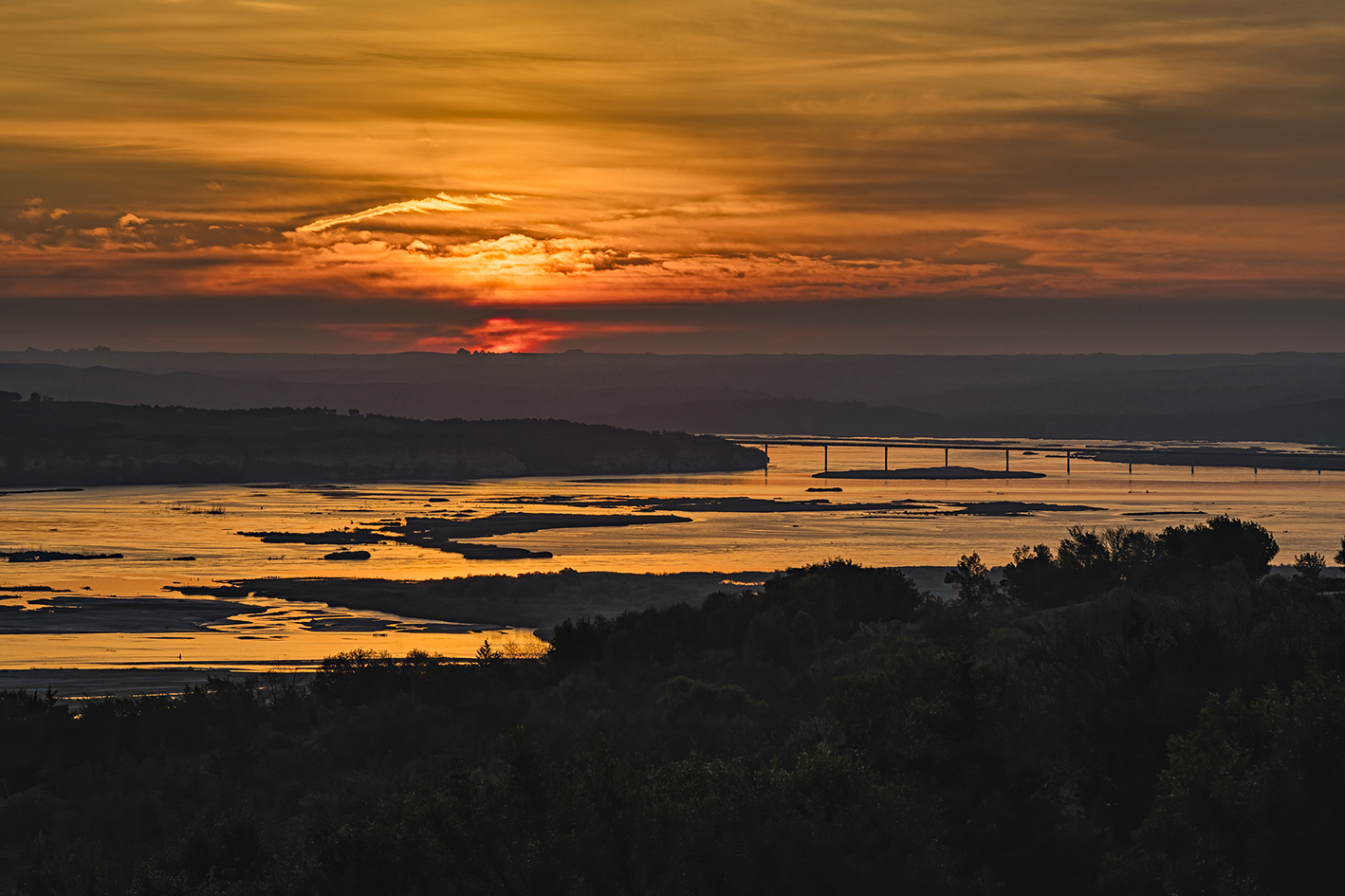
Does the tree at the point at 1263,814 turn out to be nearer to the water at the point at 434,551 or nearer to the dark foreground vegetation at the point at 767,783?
the dark foreground vegetation at the point at 767,783

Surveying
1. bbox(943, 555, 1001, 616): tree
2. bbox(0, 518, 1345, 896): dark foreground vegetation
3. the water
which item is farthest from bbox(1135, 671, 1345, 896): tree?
the water

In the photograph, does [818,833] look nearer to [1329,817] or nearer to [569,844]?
[569,844]

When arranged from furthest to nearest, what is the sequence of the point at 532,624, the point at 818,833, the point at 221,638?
the point at 532,624
the point at 221,638
the point at 818,833

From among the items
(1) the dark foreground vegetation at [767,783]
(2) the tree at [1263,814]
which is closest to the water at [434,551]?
(1) the dark foreground vegetation at [767,783]

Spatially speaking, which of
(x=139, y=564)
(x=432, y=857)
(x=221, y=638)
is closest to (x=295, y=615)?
(x=221, y=638)

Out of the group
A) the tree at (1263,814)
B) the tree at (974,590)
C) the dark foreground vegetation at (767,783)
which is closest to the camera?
the tree at (1263,814)

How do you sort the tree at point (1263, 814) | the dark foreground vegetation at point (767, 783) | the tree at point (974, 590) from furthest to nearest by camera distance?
the tree at point (974, 590) → the dark foreground vegetation at point (767, 783) → the tree at point (1263, 814)

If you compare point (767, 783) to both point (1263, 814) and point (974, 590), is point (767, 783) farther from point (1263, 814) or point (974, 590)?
point (974, 590)
